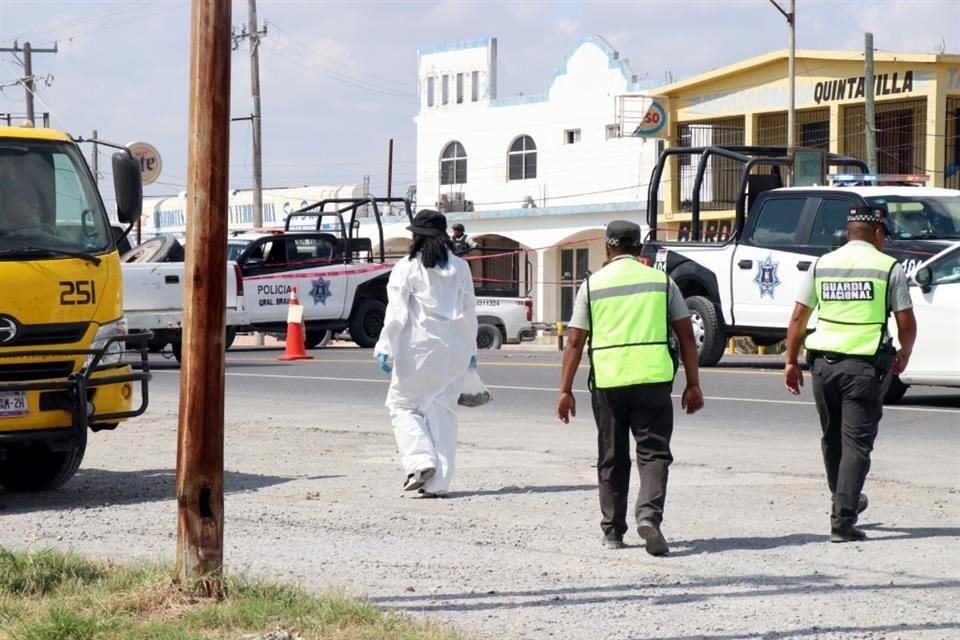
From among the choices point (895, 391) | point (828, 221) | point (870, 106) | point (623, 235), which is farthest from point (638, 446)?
point (870, 106)

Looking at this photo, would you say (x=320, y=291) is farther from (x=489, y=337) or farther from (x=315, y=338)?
(x=489, y=337)

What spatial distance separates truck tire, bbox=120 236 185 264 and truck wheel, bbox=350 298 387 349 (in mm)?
4891

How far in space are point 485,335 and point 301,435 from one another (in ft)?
51.0

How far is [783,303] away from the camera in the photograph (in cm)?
1870

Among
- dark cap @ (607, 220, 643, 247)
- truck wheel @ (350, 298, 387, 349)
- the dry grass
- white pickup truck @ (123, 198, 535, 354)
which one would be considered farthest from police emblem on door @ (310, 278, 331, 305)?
the dry grass

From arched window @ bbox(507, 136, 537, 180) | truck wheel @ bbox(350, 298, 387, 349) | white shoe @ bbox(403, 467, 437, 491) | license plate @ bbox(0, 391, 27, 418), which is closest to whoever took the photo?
license plate @ bbox(0, 391, 27, 418)

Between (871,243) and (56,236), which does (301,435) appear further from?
(871,243)

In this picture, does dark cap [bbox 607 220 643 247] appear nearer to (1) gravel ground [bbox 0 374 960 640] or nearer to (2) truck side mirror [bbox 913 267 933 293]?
(1) gravel ground [bbox 0 374 960 640]

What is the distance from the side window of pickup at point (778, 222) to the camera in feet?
61.2

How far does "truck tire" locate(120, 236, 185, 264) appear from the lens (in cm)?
2302

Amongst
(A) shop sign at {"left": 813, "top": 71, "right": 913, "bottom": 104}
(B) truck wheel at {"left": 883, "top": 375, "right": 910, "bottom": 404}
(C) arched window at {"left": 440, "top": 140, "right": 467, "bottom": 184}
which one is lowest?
(B) truck wheel at {"left": 883, "top": 375, "right": 910, "bottom": 404}

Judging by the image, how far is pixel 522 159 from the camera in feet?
175

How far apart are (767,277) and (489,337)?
36.0ft

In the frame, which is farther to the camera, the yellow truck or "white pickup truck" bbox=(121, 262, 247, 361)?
"white pickup truck" bbox=(121, 262, 247, 361)
